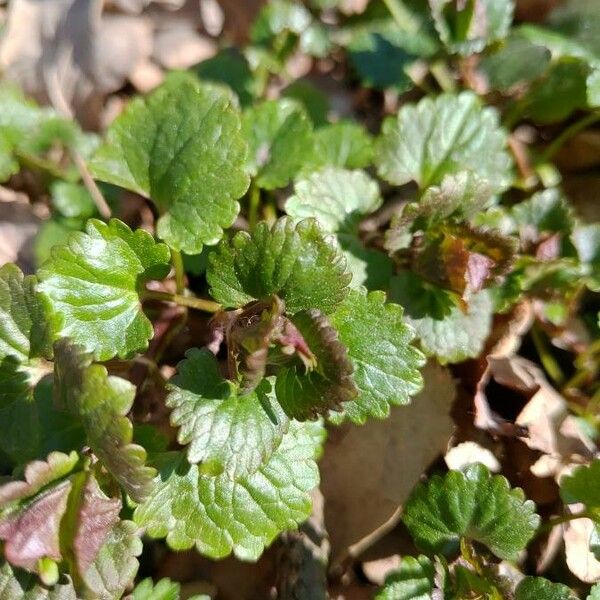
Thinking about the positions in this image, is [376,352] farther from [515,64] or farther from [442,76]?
[442,76]

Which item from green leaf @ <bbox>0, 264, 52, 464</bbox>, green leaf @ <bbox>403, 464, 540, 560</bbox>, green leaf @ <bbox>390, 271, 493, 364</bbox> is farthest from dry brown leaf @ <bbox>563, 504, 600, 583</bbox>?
green leaf @ <bbox>0, 264, 52, 464</bbox>

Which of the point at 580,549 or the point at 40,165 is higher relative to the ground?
the point at 40,165

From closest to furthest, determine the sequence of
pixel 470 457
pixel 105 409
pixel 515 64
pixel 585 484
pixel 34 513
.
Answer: pixel 105 409, pixel 34 513, pixel 585 484, pixel 470 457, pixel 515 64

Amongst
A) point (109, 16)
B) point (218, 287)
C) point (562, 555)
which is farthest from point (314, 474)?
point (109, 16)

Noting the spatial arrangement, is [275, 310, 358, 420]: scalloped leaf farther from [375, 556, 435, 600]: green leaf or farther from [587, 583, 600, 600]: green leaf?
[587, 583, 600, 600]: green leaf

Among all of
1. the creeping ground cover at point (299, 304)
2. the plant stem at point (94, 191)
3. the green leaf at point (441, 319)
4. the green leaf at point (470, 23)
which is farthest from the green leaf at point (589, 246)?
the plant stem at point (94, 191)

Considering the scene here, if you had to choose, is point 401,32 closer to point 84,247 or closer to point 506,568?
point 84,247

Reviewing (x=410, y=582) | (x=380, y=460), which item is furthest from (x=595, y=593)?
(x=380, y=460)

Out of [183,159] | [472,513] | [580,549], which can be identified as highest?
[183,159]
